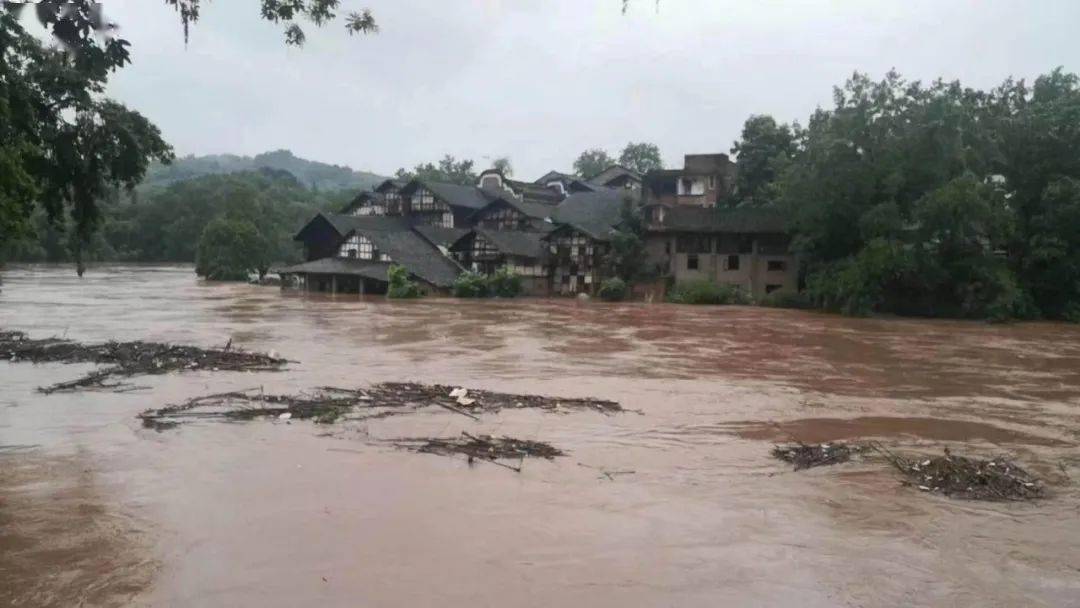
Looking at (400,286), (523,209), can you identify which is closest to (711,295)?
(523,209)

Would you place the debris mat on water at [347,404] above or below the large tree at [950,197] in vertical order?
below

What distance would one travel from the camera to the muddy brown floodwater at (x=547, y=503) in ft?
18.1

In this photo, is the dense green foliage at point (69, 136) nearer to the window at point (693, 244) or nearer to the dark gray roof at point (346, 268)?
the dark gray roof at point (346, 268)

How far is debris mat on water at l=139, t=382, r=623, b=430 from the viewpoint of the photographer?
1022 cm

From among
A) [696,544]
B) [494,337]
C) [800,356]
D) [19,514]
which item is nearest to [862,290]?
[800,356]

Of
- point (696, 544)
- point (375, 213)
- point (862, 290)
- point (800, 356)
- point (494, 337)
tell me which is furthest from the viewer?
point (375, 213)

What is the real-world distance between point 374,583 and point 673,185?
41.2 m

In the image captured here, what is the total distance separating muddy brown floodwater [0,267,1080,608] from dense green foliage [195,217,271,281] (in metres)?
40.1

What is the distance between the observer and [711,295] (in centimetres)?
3712

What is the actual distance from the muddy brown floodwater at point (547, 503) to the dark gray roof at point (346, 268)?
25.9 meters

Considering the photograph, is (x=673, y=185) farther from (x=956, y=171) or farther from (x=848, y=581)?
(x=848, y=581)

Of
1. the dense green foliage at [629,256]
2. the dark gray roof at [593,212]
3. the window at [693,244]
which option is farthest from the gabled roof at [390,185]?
the window at [693,244]

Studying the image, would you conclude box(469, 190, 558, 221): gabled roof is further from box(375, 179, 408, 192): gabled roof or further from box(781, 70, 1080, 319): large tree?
box(781, 70, 1080, 319): large tree

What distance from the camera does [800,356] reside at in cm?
1895
